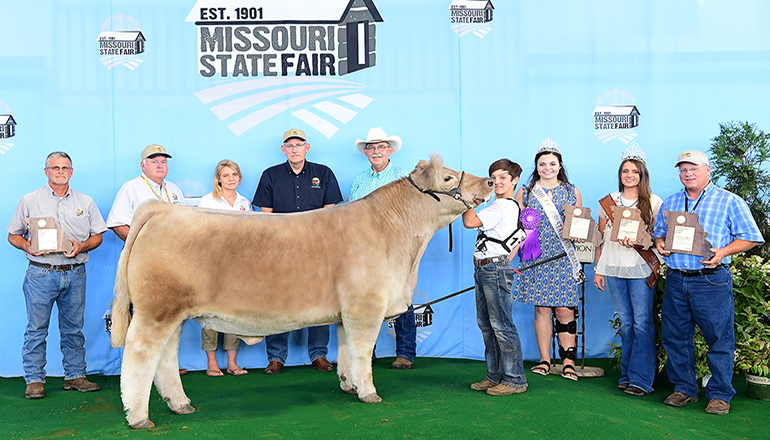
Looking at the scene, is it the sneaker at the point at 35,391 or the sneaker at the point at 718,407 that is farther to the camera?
the sneaker at the point at 35,391

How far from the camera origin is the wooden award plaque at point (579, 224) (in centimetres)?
484

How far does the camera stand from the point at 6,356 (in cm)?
590

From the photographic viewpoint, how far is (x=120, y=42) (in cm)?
599

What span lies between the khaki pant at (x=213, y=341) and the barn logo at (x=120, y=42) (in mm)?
2866

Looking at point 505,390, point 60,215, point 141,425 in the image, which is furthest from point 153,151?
point 505,390

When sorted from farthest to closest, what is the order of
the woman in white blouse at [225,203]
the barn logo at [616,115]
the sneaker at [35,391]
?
1. the barn logo at [616,115]
2. the woman in white blouse at [225,203]
3. the sneaker at [35,391]

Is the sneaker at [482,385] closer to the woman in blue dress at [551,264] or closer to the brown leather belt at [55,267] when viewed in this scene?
the woman in blue dress at [551,264]

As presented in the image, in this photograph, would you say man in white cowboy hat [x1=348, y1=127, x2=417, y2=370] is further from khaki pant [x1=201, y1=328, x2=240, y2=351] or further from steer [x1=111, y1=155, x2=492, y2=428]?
khaki pant [x1=201, y1=328, x2=240, y2=351]

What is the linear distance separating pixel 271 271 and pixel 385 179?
2027mm

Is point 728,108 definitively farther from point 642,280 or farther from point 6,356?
point 6,356

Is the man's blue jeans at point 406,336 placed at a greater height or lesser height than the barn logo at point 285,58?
lesser

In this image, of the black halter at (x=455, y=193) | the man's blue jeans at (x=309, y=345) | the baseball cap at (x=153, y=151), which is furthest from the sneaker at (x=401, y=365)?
the baseball cap at (x=153, y=151)

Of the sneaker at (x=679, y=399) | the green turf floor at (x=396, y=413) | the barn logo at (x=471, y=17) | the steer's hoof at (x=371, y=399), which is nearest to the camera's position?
the green turf floor at (x=396, y=413)

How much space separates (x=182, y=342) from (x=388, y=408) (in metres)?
2.84
